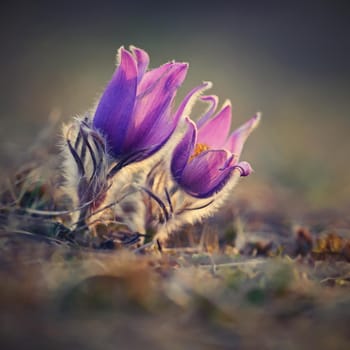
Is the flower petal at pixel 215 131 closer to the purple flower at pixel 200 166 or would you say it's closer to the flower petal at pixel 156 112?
the purple flower at pixel 200 166

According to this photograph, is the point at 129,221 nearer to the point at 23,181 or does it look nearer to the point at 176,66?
the point at 23,181

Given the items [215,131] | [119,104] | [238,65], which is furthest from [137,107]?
[238,65]

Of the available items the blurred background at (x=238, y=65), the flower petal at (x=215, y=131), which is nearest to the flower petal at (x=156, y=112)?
the flower petal at (x=215, y=131)

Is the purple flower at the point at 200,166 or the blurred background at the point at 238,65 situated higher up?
the blurred background at the point at 238,65

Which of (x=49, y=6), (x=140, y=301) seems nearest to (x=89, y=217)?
(x=140, y=301)

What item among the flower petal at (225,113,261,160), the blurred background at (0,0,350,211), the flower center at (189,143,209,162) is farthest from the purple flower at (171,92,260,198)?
the blurred background at (0,0,350,211)

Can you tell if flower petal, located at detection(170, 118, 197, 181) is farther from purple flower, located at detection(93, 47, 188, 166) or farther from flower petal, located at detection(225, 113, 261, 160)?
flower petal, located at detection(225, 113, 261, 160)
